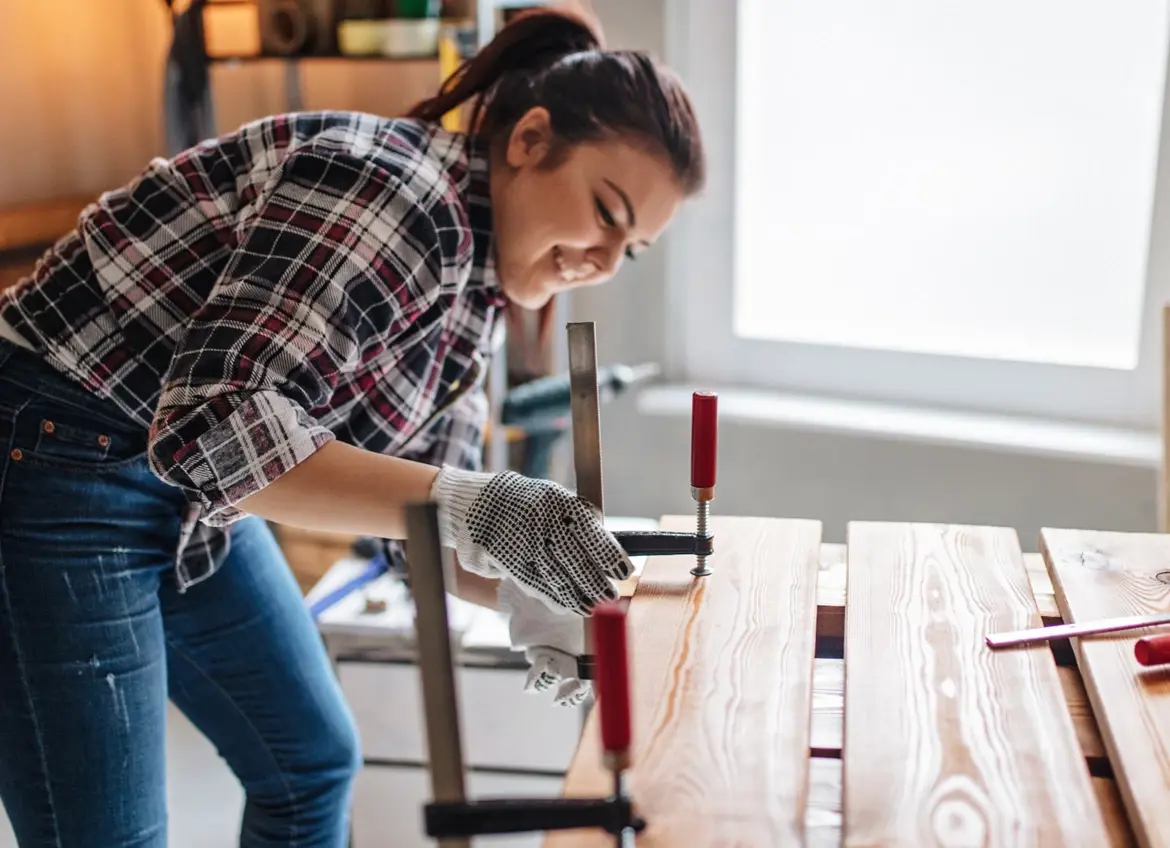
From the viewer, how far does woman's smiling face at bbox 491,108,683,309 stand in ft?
3.64

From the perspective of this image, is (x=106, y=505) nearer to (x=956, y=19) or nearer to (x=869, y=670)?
(x=869, y=670)

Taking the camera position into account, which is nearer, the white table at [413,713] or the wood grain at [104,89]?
the white table at [413,713]

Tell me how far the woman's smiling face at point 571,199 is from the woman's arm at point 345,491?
30cm

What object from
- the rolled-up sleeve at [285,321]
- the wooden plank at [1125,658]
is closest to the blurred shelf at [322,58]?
the rolled-up sleeve at [285,321]

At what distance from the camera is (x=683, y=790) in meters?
0.77

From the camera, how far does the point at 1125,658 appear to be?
919 mm

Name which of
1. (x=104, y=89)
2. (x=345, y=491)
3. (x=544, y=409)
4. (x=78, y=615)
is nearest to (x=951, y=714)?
(x=345, y=491)

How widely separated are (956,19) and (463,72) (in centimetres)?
92

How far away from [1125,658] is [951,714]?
171 millimetres

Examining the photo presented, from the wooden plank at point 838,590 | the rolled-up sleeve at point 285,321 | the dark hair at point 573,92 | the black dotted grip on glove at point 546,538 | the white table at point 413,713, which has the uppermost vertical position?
the dark hair at point 573,92

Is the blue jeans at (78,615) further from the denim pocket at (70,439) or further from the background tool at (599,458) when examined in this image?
the background tool at (599,458)

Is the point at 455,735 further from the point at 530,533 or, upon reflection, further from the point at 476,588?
the point at 476,588

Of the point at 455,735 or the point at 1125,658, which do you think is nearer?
the point at 455,735

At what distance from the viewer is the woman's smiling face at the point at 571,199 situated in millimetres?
1110
